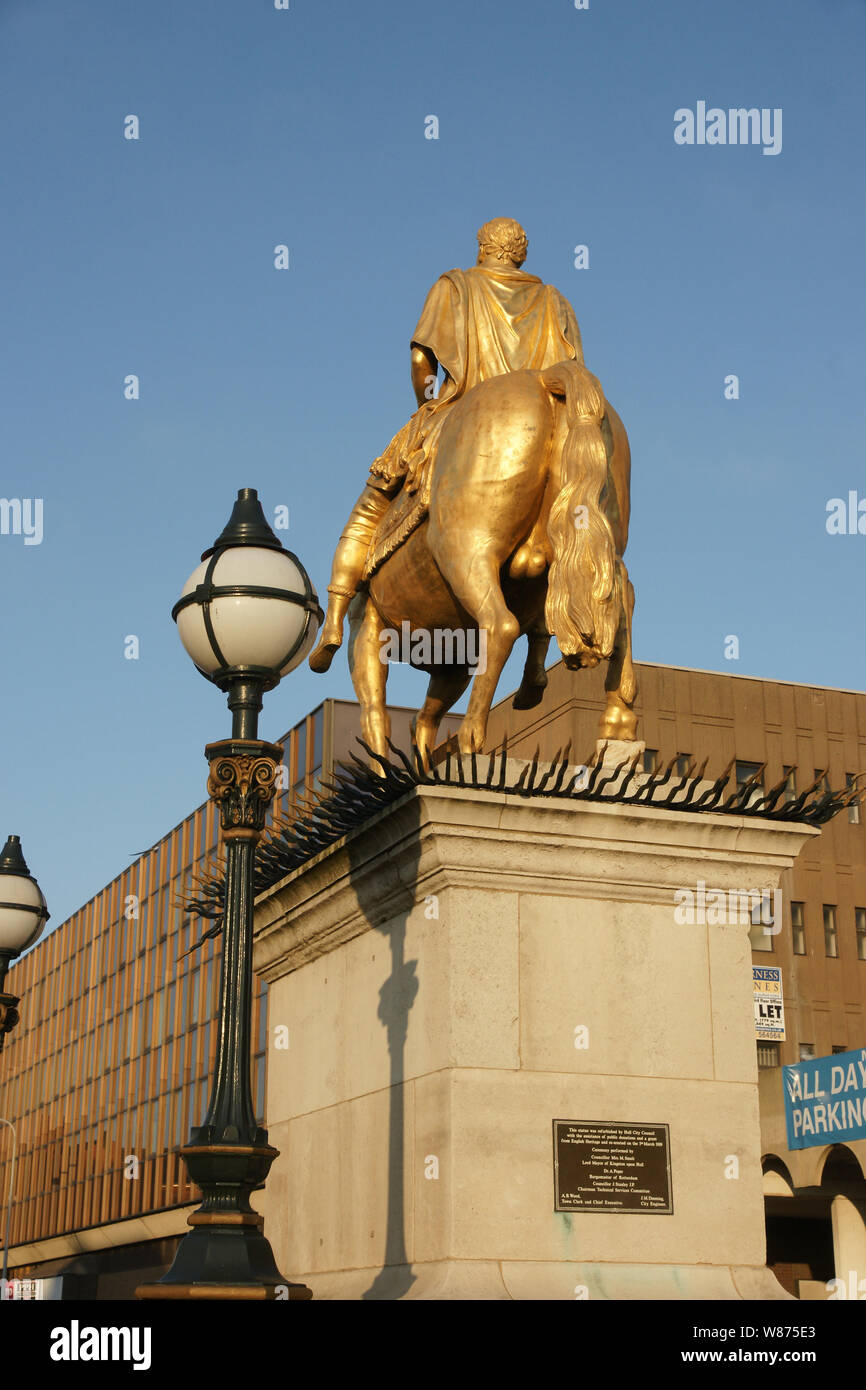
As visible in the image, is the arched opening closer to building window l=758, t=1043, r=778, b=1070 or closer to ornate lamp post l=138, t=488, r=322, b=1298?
building window l=758, t=1043, r=778, b=1070

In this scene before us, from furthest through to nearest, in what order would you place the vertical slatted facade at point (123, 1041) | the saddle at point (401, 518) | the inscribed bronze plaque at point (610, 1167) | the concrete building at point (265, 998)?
the vertical slatted facade at point (123, 1041), the concrete building at point (265, 998), the saddle at point (401, 518), the inscribed bronze plaque at point (610, 1167)

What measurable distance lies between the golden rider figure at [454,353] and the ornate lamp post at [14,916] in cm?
454

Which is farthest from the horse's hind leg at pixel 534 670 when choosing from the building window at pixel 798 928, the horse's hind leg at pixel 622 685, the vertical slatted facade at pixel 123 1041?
the building window at pixel 798 928

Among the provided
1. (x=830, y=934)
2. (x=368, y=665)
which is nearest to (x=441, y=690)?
(x=368, y=665)

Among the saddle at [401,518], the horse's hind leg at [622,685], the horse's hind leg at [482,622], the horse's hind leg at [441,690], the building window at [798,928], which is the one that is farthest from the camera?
the building window at [798,928]

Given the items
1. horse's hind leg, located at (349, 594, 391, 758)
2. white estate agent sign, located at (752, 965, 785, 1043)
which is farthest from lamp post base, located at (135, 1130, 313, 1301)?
white estate agent sign, located at (752, 965, 785, 1043)

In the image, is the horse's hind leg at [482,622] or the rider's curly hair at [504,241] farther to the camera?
the rider's curly hair at [504,241]

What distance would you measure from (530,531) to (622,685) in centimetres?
110

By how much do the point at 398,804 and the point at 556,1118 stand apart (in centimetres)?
187

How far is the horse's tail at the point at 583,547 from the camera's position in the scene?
931cm

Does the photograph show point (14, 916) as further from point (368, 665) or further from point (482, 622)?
point (482, 622)

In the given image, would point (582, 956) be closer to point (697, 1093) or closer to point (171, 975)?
point (697, 1093)

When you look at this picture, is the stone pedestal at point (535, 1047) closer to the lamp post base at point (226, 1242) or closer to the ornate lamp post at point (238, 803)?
the ornate lamp post at point (238, 803)

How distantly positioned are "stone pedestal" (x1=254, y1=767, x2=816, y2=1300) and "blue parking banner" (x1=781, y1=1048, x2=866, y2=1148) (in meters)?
29.5
